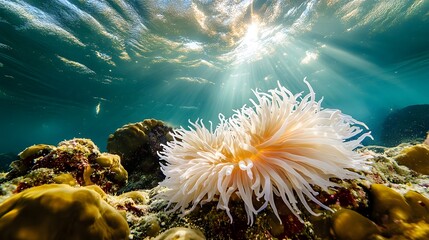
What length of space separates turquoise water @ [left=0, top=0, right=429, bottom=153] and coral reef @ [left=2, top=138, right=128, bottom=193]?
31.9ft

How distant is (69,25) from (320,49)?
18.1 m

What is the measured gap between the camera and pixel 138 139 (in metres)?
5.47

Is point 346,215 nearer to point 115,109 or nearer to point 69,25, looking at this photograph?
point 69,25

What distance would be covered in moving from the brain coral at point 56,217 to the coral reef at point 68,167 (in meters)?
1.08

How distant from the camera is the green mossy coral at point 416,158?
256 centimetres

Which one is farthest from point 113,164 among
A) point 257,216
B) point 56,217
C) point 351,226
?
point 351,226

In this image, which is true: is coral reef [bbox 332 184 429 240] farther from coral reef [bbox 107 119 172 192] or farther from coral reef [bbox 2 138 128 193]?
coral reef [bbox 107 119 172 192]

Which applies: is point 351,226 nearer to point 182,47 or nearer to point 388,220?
point 388,220

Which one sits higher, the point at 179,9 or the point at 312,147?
the point at 179,9

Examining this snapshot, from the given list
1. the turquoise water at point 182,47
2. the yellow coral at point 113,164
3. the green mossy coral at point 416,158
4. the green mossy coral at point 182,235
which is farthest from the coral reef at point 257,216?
the turquoise water at point 182,47

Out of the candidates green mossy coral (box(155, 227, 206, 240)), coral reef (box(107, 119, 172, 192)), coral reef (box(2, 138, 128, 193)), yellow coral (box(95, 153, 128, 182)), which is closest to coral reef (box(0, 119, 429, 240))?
green mossy coral (box(155, 227, 206, 240))

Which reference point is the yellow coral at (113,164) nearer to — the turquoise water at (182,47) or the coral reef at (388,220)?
the coral reef at (388,220)

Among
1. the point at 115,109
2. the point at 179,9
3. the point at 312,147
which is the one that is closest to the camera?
the point at 312,147

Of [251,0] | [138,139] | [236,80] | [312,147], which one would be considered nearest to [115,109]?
[236,80]
